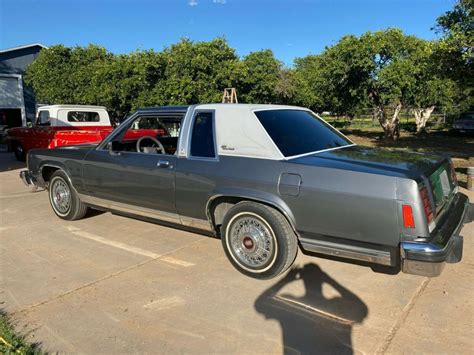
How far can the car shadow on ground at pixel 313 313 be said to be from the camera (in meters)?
2.88

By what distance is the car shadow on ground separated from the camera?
2.88 metres

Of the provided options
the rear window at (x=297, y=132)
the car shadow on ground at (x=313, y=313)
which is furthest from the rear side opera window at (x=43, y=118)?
the car shadow on ground at (x=313, y=313)

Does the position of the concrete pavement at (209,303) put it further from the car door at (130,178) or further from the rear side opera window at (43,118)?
the rear side opera window at (43,118)

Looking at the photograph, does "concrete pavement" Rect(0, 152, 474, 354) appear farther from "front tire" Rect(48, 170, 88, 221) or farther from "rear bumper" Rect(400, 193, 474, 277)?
"front tire" Rect(48, 170, 88, 221)

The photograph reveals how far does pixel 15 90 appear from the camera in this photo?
26812mm

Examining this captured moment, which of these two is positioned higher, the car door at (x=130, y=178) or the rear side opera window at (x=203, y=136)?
the rear side opera window at (x=203, y=136)

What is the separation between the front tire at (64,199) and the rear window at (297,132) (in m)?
3.08

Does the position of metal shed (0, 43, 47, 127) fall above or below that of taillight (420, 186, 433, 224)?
above

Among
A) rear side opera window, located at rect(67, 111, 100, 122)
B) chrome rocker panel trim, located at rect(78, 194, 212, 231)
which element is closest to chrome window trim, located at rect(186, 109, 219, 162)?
chrome rocker panel trim, located at rect(78, 194, 212, 231)

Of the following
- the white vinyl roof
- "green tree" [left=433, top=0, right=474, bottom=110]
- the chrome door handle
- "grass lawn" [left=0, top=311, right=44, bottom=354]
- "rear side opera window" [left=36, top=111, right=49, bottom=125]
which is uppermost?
"green tree" [left=433, top=0, right=474, bottom=110]

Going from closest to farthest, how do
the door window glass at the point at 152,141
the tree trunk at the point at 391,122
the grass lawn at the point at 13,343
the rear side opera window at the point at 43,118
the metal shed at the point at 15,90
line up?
the grass lawn at the point at 13,343 → the door window glass at the point at 152,141 → the rear side opera window at the point at 43,118 → the tree trunk at the point at 391,122 → the metal shed at the point at 15,90

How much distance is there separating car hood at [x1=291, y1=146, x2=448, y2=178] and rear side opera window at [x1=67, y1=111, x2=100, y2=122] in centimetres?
1099

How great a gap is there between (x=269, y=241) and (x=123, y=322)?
1465mm

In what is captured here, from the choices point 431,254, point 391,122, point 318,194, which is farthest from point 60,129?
point 391,122
